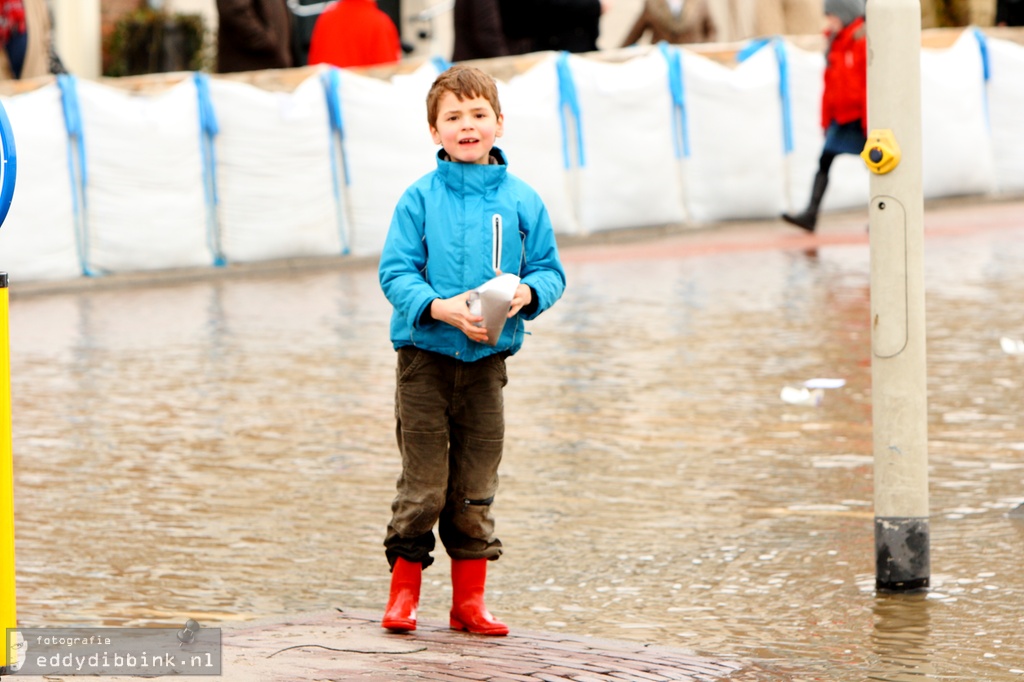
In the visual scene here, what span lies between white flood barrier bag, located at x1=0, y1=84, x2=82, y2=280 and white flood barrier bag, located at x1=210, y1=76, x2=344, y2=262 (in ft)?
3.93

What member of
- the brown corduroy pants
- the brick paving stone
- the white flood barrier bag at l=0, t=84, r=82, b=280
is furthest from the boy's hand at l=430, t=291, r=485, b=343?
the white flood barrier bag at l=0, t=84, r=82, b=280

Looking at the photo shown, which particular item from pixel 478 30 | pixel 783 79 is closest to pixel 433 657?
pixel 478 30

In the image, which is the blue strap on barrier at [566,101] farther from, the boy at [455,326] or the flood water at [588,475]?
the boy at [455,326]

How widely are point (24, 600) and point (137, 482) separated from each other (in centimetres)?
169

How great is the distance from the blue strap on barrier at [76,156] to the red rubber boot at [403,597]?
942 centimetres

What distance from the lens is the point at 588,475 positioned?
7426 mm

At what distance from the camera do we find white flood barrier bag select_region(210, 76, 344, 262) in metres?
14.9

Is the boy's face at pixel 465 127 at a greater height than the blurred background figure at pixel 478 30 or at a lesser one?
lesser

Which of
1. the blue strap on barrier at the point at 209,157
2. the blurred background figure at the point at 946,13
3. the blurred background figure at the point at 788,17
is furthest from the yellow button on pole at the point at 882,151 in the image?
the blurred background figure at the point at 946,13

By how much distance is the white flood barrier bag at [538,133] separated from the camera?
15.8 m

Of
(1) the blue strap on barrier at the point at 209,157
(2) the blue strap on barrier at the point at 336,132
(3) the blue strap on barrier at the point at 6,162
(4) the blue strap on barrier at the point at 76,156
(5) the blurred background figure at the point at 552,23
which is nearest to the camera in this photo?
(3) the blue strap on barrier at the point at 6,162

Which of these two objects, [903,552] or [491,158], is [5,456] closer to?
[491,158]

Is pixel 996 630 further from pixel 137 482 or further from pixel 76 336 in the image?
pixel 76 336

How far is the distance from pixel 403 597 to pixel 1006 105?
14.2m
